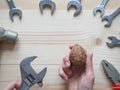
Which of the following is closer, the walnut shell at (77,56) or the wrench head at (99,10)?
the walnut shell at (77,56)

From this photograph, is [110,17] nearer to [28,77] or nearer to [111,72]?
[111,72]

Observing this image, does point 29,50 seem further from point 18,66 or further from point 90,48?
point 90,48

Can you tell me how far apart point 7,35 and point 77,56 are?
24 centimetres

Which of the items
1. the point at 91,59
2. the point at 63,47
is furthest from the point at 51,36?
the point at 91,59

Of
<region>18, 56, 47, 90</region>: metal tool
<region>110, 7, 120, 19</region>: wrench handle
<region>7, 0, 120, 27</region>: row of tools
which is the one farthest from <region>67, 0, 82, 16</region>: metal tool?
<region>18, 56, 47, 90</region>: metal tool

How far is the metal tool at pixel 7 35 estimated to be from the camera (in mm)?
909

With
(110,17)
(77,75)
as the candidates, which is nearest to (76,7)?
(110,17)

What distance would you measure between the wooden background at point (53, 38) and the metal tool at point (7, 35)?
35 mm

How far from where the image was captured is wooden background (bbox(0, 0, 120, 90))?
3.11 ft

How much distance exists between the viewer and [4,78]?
94 cm

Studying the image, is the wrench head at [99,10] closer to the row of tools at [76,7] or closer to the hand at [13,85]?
the row of tools at [76,7]

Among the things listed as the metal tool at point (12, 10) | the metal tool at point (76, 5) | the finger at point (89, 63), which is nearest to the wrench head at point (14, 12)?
the metal tool at point (12, 10)

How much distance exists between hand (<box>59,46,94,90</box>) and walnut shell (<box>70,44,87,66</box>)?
23 millimetres

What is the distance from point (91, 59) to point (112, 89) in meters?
0.12
